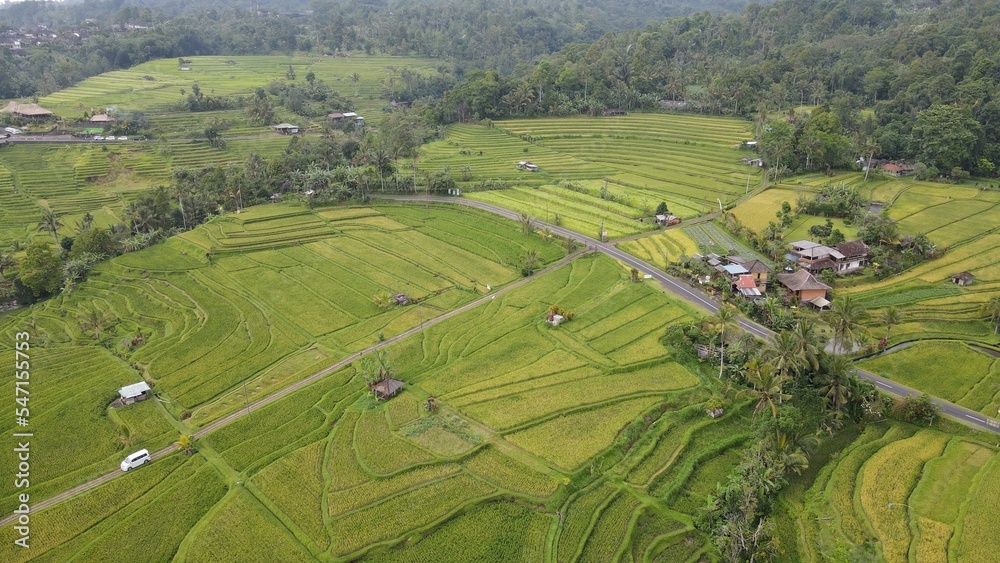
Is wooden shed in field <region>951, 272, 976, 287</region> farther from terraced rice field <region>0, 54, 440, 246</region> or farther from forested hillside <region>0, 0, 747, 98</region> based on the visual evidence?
forested hillside <region>0, 0, 747, 98</region>

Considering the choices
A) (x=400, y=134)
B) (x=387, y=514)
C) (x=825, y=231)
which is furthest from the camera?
(x=400, y=134)

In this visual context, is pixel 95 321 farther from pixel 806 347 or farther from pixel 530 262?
pixel 806 347

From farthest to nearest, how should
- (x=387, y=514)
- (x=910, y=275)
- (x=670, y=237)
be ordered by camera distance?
(x=670, y=237)
(x=910, y=275)
(x=387, y=514)

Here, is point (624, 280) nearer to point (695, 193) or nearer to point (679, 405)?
point (679, 405)

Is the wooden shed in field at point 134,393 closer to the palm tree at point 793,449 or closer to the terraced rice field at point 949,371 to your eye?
the palm tree at point 793,449

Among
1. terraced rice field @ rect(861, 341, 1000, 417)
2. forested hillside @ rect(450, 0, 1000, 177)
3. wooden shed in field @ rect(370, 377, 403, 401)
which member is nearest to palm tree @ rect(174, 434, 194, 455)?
wooden shed in field @ rect(370, 377, 403, 401)

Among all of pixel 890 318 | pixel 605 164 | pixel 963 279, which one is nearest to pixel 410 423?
pixel 890 318

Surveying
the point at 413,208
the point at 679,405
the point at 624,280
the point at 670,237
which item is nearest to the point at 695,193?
the point at 670,237
